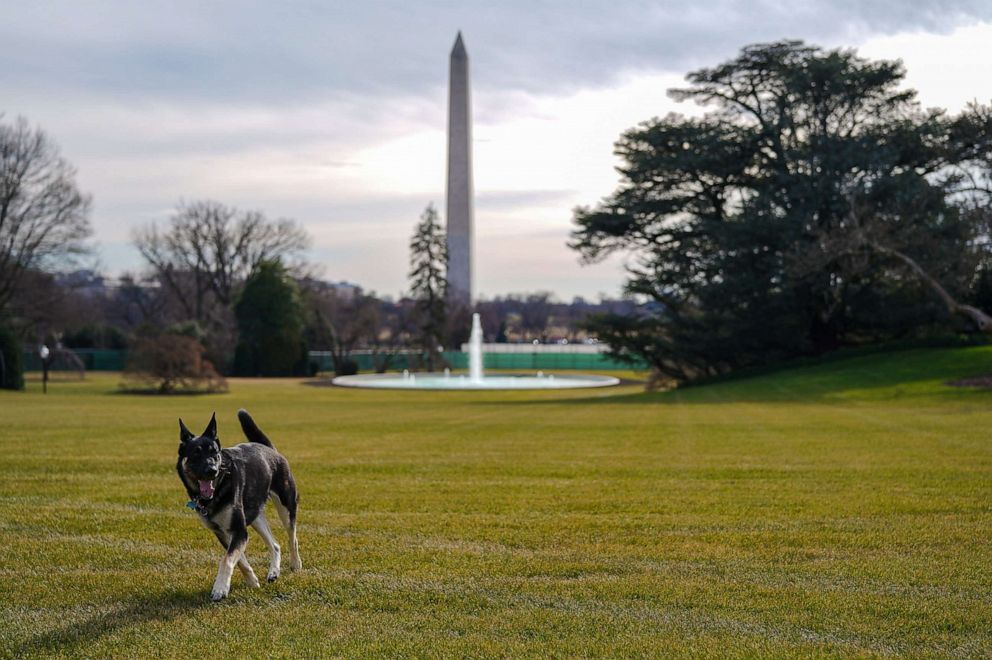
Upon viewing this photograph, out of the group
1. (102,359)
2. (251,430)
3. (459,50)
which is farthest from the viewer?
(102,359)

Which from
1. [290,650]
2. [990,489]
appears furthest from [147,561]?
[990,489]

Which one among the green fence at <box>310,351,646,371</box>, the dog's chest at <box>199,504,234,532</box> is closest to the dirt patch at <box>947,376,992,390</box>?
the dog's chest at <box>199,504,234,532</box>

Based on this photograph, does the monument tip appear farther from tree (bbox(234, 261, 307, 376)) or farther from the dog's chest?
the dog's chest

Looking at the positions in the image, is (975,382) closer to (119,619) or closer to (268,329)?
(119,619)

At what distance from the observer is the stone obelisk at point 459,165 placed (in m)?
58.7

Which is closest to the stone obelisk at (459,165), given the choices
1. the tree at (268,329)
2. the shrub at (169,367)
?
the tree at (268,329)

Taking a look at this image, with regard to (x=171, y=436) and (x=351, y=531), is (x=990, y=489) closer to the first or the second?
(x=351, y=531)

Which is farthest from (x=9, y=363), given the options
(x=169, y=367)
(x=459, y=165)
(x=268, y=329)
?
(x=459, y=165)

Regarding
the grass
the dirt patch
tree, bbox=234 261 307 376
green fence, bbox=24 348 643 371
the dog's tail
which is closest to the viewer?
the grass

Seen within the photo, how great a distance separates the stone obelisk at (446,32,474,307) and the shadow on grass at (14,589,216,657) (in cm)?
5412

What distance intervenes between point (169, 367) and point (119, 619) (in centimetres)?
3995

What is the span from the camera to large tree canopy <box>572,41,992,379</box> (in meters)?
38.3

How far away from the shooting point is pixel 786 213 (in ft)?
134

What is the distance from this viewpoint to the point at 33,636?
5.86 metres
